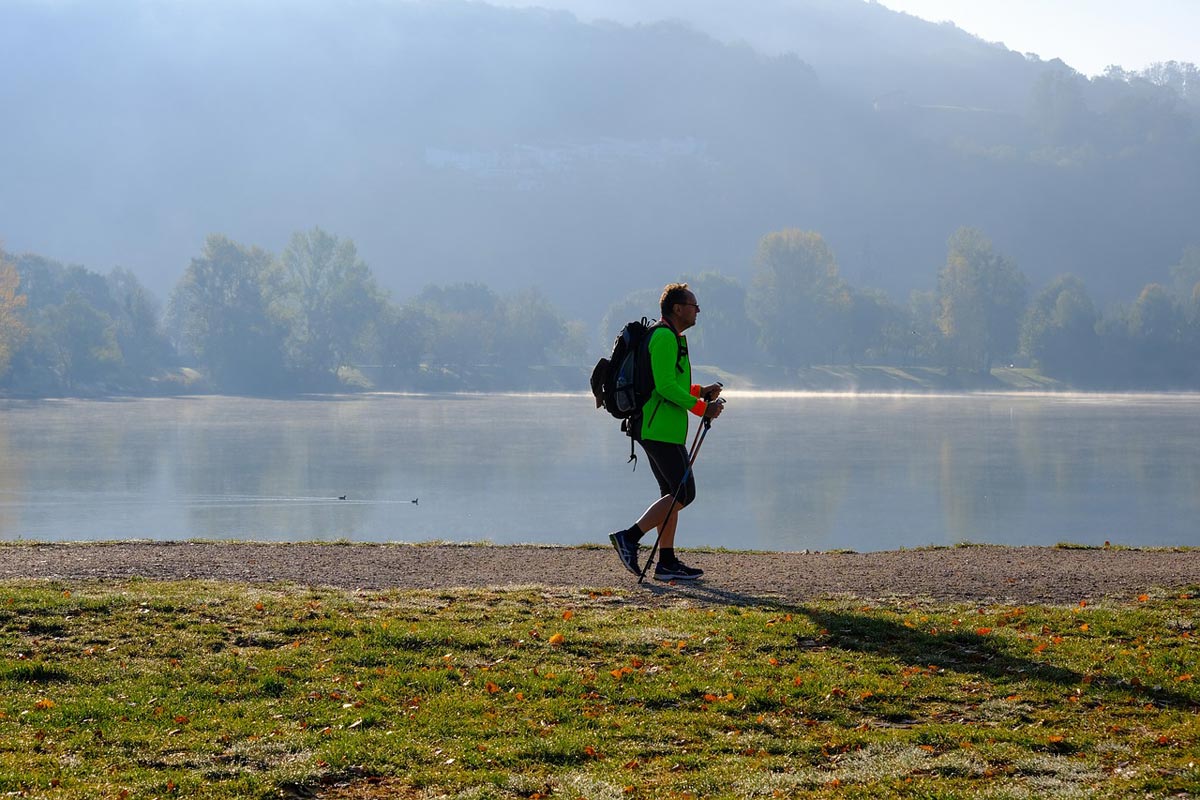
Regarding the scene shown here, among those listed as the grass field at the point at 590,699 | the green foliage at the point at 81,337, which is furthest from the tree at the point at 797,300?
the grass field at the point at 590,699

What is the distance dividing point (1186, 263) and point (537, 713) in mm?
195841

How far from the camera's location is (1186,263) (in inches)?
7180

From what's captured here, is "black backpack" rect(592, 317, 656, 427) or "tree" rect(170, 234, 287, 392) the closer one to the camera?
"black backpack" rect(592, 317, 656, 427)

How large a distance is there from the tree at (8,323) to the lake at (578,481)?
27.3 m

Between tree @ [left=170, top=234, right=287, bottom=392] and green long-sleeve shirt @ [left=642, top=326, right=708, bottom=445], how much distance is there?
4468 inches

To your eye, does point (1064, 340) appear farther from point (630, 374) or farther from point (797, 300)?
point (630, 374)

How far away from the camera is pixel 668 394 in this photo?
11.2 m

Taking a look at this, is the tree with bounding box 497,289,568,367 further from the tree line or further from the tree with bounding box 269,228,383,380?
the tree with bounding box 269,228,383,380

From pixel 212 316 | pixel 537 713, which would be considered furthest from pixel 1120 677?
pixel 212 316

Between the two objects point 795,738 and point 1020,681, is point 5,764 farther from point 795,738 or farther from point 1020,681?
point 1020,681

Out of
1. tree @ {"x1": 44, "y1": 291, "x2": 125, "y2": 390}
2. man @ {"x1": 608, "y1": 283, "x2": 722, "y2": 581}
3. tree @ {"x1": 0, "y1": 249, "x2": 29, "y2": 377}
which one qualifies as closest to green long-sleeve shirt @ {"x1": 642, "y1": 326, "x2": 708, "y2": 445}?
man @ {"x1": 608, "y1": 283, "x2": 722, "y2": 581}

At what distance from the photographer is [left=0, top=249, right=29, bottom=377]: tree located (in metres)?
94.7

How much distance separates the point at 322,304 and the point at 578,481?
97342 millimetres

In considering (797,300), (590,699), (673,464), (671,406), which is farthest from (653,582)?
(797,300)
